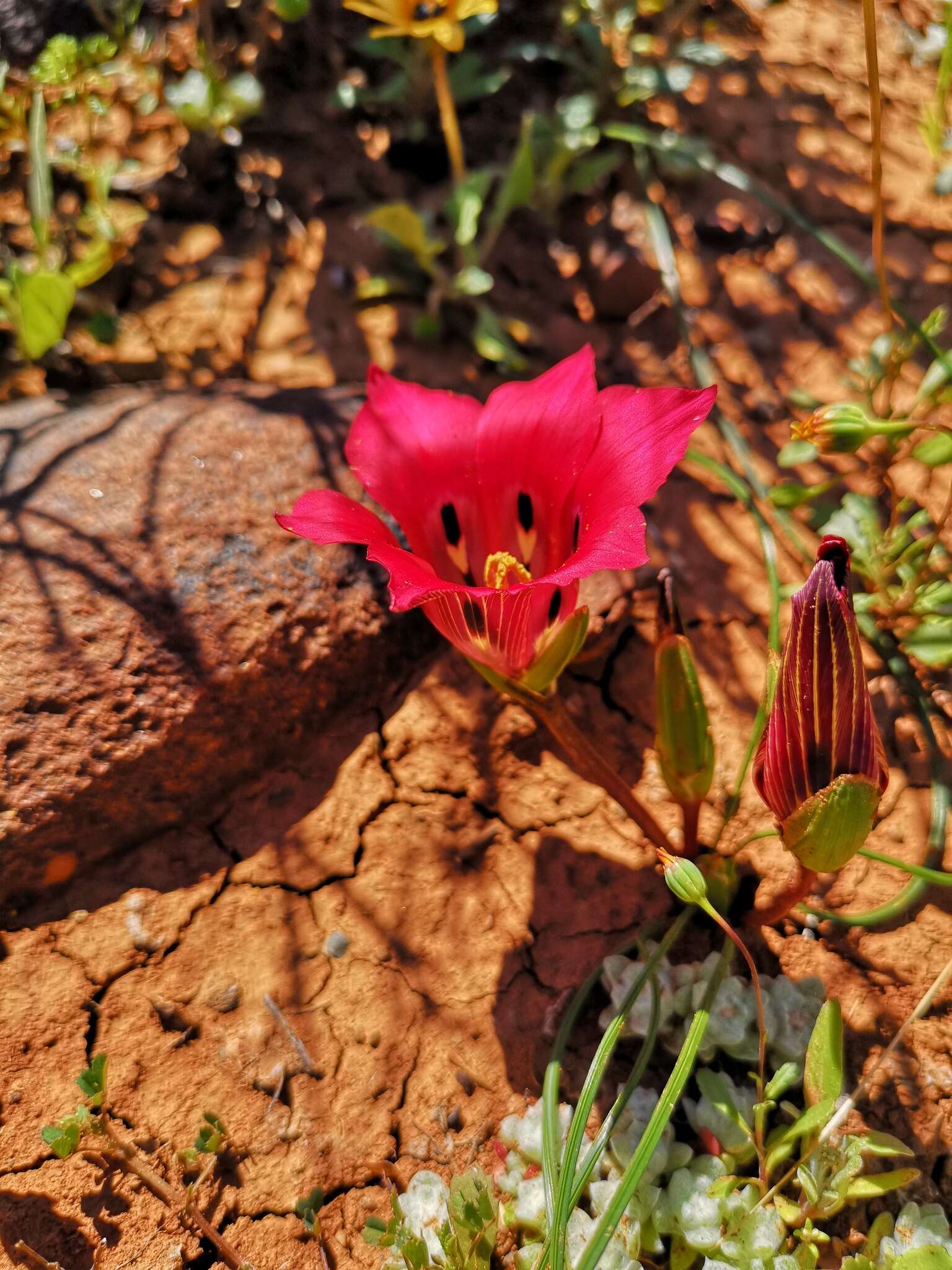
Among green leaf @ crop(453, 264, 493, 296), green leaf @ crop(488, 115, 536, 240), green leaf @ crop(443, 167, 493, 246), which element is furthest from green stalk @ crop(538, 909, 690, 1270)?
green leaf @ crop(488, 115, 536, 240)

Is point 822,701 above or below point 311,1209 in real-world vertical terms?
above

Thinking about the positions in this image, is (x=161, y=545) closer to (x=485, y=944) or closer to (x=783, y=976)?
(x=485, y=944)

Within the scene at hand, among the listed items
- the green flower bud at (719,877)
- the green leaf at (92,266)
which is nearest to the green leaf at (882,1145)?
the green flower bud at (719,877)

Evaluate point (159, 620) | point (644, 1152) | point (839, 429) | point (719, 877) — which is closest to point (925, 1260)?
point (644, 1152)

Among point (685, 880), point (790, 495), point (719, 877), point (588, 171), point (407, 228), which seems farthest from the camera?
point (588, 171)

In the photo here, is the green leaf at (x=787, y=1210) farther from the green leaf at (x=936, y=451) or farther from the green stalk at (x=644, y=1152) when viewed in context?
the green leaf at (x=936, y=451)

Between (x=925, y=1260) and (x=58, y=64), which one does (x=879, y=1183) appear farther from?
(x=58, y=64)

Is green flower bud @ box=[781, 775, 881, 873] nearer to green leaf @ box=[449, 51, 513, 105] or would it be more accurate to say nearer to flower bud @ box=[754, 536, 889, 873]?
flower bud @ box=[754, 536, 889, 873]
